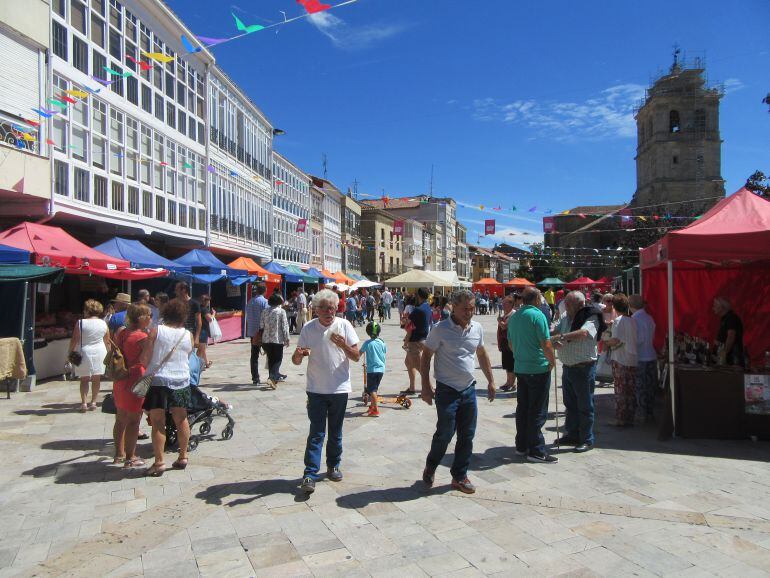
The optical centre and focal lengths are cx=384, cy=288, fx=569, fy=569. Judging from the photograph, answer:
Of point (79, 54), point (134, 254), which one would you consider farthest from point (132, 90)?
point (134, 254)

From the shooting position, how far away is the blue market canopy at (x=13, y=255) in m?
9.41

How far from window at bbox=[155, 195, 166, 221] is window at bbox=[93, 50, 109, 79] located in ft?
13.4

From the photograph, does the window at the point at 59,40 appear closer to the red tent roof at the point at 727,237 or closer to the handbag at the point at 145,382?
the handbag at the point at 145,382

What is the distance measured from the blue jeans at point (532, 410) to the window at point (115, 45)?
14928 mm

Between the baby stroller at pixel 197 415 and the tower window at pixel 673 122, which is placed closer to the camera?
the baby stroller at pixel 197 415

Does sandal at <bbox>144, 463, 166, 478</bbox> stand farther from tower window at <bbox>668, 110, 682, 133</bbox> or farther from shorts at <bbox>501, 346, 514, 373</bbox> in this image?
tower window at <bbox>668, 110, 682, 133</bbox>

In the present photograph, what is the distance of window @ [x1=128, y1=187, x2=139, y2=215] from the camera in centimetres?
1647

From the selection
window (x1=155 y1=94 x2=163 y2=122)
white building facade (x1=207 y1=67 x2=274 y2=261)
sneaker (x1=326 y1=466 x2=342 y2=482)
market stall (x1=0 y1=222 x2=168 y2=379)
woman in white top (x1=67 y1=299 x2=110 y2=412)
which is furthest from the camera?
white building facade (x1=207 y1=67 x2=274 y2=261)

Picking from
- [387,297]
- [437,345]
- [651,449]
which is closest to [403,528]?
[437,345]

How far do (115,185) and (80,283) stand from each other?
3.05 m

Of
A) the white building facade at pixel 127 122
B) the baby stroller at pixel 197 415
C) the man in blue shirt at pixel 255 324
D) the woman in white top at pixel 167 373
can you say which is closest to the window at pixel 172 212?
the white building facade at pixel 127 122

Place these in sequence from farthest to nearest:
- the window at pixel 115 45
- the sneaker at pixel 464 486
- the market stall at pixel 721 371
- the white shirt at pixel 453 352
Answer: the window at pixel 115 45, the market stall at pixel 721 371, the sneaker at pixel 464 486, the white shirt at pixel 453 352

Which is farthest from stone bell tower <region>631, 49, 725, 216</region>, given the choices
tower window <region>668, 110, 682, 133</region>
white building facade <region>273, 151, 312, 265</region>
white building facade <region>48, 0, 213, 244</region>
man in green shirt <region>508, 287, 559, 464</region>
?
man in green shirt <region>508, 287, 559, 464</region>

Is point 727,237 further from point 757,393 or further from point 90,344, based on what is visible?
point 90,344
